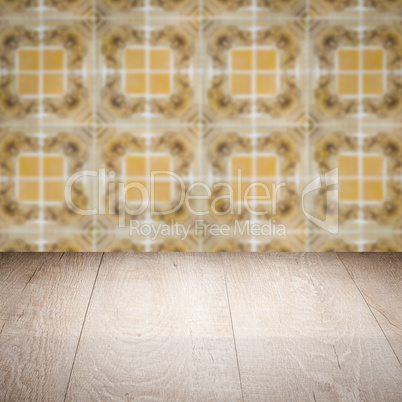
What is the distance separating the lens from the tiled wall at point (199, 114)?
1.59 m

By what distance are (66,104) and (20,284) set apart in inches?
22.1

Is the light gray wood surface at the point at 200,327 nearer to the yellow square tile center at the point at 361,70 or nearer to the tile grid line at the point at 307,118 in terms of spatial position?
the tile grid line at the point at 307,118

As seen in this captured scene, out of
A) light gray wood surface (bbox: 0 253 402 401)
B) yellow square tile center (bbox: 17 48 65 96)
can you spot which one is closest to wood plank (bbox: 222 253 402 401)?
light gray wood surface (bbox: 0 253 402 401)

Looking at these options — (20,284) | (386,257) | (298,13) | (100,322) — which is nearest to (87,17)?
(298,13)

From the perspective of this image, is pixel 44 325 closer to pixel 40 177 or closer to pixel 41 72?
pixel 40 177

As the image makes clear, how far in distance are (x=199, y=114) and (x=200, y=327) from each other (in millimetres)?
731

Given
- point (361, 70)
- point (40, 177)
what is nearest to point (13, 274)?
point (40, 177)

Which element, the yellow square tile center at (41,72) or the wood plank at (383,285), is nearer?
the wood plank at (383,285)

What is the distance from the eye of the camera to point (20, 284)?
1.34m

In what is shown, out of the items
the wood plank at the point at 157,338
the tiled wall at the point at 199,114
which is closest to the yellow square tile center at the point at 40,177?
the tiled wall at the point at 199,114

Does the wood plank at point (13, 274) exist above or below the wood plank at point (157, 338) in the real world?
above

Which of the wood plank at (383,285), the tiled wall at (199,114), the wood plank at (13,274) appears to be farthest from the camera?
the tiled wall at (199,114)

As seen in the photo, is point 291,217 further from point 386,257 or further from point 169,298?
point 169,298

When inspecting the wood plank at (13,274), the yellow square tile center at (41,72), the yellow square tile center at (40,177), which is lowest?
the wood plank at (13,274)
